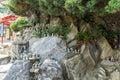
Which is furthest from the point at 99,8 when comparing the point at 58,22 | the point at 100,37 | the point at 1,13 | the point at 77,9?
the point at 1,13

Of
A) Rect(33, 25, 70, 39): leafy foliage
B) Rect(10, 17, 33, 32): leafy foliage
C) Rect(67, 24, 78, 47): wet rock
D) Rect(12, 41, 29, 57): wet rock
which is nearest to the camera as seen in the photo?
Rect(67, 24, 78, 47): wet rock

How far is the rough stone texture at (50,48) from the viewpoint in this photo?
17.7 ft

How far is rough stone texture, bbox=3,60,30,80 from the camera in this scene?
17.1 feet

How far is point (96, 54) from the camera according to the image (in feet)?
19.0

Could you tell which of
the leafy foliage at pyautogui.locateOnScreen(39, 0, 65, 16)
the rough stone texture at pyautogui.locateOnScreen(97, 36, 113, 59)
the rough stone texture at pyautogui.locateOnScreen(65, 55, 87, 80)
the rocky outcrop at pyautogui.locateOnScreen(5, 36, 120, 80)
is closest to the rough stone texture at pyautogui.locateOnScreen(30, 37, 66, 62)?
the rocky outcrop at pyautogui.locateOnScreen(5, 36, 120, 80)

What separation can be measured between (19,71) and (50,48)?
0.90 metres

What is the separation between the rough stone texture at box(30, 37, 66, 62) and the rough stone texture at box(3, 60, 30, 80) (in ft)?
1.46

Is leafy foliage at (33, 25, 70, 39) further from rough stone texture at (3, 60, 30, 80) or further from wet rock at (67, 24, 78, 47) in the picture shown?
rough stone texture at (3, 60, 30, 80)

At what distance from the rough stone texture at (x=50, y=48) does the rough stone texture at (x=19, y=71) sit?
1.46 ft

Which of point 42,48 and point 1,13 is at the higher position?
point 1,13

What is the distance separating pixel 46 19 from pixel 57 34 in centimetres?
82

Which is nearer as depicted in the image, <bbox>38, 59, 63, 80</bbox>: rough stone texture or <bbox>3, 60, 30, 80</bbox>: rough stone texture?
<bbox>38, 59, 63, 80</bbox>: rough stone texture

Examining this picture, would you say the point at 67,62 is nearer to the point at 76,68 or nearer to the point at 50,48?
the point at 76,68

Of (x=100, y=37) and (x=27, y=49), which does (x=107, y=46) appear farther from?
(x=27, y=49)
